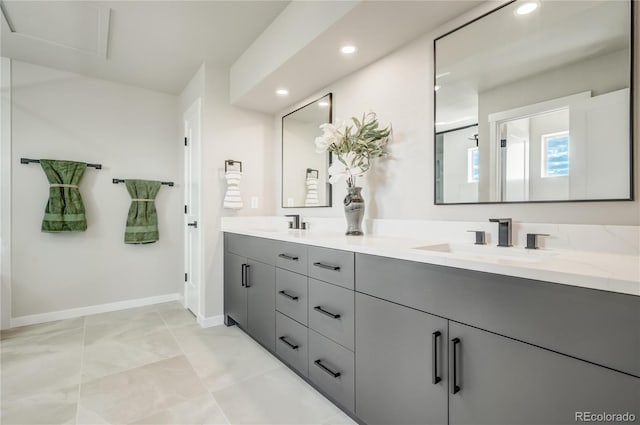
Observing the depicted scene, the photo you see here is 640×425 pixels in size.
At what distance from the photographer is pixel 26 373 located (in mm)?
2021

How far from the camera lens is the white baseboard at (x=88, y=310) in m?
2.88

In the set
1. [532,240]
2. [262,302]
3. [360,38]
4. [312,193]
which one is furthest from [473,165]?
[262,302]

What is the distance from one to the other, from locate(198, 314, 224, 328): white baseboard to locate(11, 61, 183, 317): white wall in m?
1.02

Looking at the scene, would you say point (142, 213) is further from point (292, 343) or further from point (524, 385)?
point (524, 385)

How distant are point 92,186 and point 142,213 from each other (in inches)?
21.3

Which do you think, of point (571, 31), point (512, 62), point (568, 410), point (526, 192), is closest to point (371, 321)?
point (568, 410)

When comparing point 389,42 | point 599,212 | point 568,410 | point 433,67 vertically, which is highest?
point 389,42

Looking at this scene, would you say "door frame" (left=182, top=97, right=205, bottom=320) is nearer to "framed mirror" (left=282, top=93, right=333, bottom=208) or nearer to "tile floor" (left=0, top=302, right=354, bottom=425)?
"tile floor" (left=0, top=302, right=354, bottom=425)

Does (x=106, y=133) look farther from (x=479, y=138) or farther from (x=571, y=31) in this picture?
(x=571, y=31)

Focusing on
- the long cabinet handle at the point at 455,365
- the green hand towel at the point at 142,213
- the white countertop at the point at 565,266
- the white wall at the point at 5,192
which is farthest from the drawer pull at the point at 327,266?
the white wall at the point at 5,192

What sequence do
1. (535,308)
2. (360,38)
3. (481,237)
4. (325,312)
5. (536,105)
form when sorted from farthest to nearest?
(360,38), (325,312), (481,237), (536,105), (535,308)

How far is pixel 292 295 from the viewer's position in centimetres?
190

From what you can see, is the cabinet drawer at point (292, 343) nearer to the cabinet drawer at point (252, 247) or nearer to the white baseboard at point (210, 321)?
the cabinet drawer at point (252, 247)

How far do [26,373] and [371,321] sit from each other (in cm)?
236
